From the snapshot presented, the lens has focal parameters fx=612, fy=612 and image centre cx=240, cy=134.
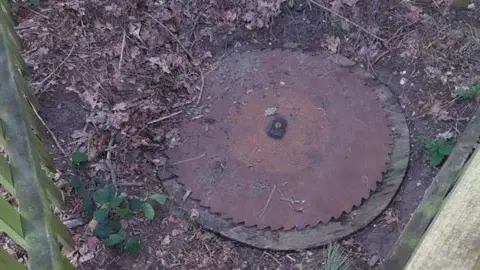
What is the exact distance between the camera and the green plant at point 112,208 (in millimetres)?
2498

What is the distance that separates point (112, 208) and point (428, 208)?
1375 millimetres

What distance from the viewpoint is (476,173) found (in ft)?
3.64

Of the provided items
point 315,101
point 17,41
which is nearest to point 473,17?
point 315,101

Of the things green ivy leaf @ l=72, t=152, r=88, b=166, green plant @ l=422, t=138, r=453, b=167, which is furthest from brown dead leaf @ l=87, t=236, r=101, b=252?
green plant @ l=422, t=138, r=453, b=167

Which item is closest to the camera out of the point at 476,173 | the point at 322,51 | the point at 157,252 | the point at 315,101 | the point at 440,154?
the point at 476,173

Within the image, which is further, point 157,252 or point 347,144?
point 347,144

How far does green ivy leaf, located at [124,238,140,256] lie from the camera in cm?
248

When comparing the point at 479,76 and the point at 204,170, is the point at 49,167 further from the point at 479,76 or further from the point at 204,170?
the point at 479,76

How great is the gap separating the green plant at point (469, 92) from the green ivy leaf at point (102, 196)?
5.68 ft

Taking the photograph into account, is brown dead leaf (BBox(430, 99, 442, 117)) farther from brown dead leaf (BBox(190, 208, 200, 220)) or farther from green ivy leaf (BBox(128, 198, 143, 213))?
green ivy leaf (BBox(128, 198, 143, 213))

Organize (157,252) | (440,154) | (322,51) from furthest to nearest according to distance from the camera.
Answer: (322,51)
(440,154)
(157,252)

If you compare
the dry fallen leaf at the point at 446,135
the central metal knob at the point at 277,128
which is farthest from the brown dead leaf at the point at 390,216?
the central metal knob at the point at 277,128

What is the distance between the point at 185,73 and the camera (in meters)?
3.12

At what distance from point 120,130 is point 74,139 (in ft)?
0.72
